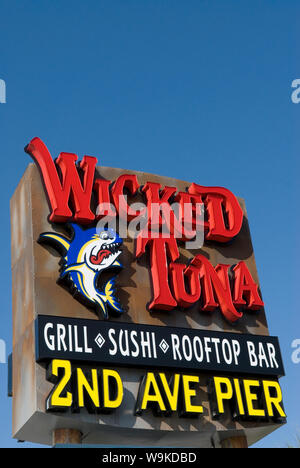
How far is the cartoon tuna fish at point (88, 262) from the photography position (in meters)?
21.4

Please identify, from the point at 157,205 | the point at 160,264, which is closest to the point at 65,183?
the point at 157,205

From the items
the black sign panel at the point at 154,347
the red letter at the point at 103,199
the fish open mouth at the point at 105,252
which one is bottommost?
the black sign panel at the point at 154,347

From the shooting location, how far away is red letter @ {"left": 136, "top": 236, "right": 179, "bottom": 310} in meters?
22.5

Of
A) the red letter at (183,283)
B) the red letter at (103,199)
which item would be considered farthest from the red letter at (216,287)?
the red letter at (103,199)

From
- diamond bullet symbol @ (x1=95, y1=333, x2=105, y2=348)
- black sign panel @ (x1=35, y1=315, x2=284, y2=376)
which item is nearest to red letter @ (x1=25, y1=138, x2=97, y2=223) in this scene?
black sign panel @ (x1=35, y1=315, x2=284, y2=376)

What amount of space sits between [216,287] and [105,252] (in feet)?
12.8

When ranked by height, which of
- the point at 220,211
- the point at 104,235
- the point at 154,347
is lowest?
the point at 154,347

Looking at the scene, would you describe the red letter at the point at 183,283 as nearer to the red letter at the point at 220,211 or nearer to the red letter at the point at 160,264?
the red letter at the point at 160,264

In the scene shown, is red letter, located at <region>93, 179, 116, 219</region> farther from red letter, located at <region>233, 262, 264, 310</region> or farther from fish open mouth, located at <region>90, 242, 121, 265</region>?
red letter, located at <region>233, 262, 264, 310</region>

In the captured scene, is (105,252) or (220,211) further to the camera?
(220,211)

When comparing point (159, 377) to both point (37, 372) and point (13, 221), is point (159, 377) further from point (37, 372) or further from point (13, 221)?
point (13, 221)

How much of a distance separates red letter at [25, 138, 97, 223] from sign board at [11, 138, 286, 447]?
0.04 m

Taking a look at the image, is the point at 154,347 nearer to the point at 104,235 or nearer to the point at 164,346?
the point at 164,346

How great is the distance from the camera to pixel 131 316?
72.5ft
